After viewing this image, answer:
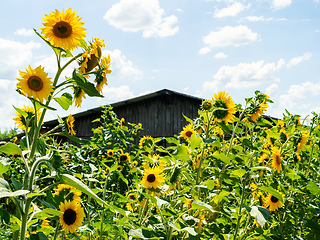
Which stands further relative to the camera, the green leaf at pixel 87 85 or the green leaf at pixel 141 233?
the green leaf at pixel 141 233

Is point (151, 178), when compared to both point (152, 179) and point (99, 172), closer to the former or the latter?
point (152, 179)

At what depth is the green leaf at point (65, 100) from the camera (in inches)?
47.6

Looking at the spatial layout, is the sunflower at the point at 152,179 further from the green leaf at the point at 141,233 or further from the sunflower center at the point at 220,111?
the sunflower center at the point at 220,111

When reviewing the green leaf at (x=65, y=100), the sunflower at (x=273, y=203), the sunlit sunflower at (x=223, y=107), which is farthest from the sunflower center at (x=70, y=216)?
the sunflower at (x=273, y=203)

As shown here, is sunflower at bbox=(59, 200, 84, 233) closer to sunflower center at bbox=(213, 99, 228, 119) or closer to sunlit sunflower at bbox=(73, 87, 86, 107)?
sunlit sunflower at bbox=(73, 87, 86, 107)

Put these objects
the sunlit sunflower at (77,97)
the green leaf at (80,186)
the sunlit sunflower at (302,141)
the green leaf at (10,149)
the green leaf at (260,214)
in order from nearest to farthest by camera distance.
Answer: the green leaf at (80,186) < the green leaf at (10,149) < the sunlit sunflower at (77,97) < the green leaf at (260,214) < the sunlit sunflower at (302,141)

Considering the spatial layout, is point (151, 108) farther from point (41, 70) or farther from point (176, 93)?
point (41, 70)

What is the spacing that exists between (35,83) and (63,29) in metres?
0.25

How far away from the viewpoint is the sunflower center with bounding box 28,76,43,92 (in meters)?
1.20

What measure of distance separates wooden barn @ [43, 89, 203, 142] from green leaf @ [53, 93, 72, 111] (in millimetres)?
8763

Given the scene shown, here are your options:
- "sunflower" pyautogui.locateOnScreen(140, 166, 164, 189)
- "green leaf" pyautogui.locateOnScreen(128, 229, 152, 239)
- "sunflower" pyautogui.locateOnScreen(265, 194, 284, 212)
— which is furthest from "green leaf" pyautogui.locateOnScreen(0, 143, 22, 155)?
"sunflower" pyautogui.locateOnScreen(265, 194, 284, 212)

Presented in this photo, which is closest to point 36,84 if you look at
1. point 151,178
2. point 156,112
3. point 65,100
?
point 65,100

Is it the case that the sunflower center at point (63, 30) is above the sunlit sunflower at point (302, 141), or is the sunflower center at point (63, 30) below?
above

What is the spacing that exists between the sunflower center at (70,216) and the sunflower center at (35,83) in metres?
0.81
